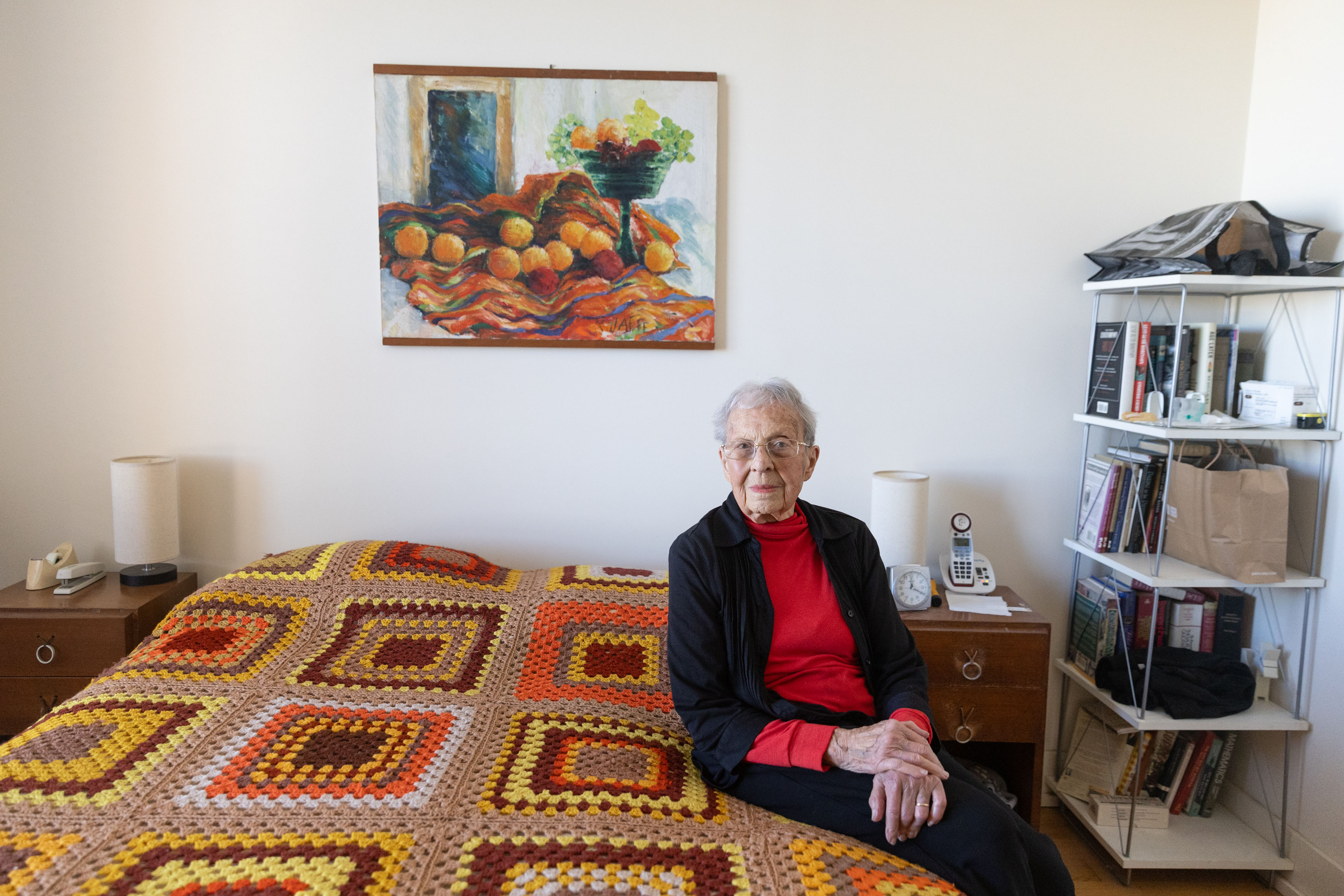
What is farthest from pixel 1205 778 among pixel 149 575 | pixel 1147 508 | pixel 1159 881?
pixel 149 575

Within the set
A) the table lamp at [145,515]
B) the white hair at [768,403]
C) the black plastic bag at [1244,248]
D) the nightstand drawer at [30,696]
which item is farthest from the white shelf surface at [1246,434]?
the nightstand drawer at [30,696]

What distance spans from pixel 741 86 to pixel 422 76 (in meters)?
0.92

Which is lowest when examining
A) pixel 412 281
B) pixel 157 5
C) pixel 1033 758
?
pixel 1033 758

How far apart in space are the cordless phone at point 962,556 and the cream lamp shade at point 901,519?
11 centimetres

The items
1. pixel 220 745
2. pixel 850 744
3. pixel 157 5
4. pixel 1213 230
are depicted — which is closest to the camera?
pixel 850 744

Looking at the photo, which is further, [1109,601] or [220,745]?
[1109,601]

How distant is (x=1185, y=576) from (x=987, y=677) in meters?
0.57

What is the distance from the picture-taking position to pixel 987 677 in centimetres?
225

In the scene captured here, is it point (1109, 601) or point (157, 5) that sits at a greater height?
point (157, 5)

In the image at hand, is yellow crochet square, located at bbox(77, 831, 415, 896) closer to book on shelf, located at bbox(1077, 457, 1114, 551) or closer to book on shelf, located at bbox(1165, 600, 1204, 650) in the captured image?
book on shelf, located at bbox(1077, 457, 1114, 551)

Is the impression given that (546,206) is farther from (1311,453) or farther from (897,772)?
(1311,453)

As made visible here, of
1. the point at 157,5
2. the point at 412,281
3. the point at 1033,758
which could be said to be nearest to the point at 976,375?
the point at 1033,758

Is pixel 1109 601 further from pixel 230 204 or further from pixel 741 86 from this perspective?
pixel 230 204

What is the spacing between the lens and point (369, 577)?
231cm
